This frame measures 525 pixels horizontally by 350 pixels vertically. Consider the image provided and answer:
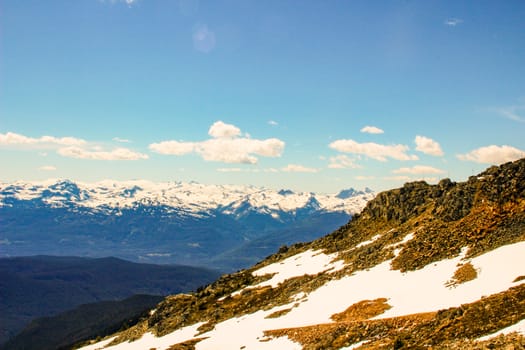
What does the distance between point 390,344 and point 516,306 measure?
27.3 feet

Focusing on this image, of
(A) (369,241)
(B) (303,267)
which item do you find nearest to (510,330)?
(A) (369,241)

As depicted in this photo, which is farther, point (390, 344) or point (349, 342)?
point (349, 342)

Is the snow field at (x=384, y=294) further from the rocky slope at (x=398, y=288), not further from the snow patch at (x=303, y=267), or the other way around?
the snow patch at (x=303, y=267)

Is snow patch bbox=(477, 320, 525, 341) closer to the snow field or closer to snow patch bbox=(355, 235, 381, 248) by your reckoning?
the snow field

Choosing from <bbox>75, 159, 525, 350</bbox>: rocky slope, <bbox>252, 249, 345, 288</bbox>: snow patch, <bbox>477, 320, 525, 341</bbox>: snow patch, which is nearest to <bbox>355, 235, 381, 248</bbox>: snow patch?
<bbox>75, 159, 525, 350</bbox>: rocky slope

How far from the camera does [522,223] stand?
4862cm

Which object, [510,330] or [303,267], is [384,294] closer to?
[510,330]

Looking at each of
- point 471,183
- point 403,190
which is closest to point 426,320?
point 471,183

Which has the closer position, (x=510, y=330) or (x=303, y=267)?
(x=510, y=330)

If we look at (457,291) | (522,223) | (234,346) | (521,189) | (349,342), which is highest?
(521,189)

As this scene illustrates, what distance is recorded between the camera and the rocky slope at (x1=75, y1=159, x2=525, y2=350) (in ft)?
87.2

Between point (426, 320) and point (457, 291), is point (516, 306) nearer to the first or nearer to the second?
point (426, 320)

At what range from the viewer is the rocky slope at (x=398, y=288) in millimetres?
26584

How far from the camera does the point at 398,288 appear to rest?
44.9 metres
